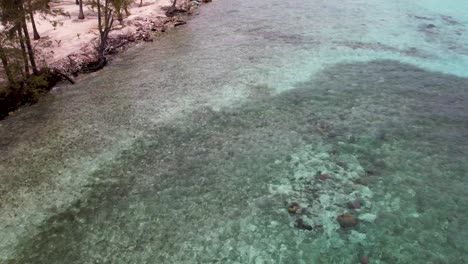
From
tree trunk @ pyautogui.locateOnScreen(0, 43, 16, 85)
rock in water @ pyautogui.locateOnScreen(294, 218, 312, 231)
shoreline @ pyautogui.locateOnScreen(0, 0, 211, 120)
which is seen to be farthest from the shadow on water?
shoreline @ pyautogui.locateOnScreen(0, 0, 211, 120)

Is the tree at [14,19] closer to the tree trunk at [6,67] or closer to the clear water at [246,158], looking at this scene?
the tree trunk at [6,67]

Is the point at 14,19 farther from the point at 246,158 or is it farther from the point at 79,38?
the point at 246,158

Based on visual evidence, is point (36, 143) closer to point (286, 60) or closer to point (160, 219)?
point (160, 219)

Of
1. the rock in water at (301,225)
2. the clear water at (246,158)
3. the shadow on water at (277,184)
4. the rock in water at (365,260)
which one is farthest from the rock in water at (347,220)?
the rock in water at (365,260)

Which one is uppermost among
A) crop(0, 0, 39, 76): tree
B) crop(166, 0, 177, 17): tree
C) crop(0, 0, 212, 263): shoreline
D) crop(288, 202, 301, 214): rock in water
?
crop(0, 0, 39, 76): tree

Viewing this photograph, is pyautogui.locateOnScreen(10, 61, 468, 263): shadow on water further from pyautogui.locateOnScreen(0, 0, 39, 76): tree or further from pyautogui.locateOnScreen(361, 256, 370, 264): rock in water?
pyautogui.locateOnScreen(0, 0, 39, 76): tree

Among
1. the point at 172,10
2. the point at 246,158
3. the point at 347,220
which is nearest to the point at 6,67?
the point at 246,158

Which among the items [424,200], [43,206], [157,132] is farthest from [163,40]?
[424,200]

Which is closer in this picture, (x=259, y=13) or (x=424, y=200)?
(x=424, y=200)
